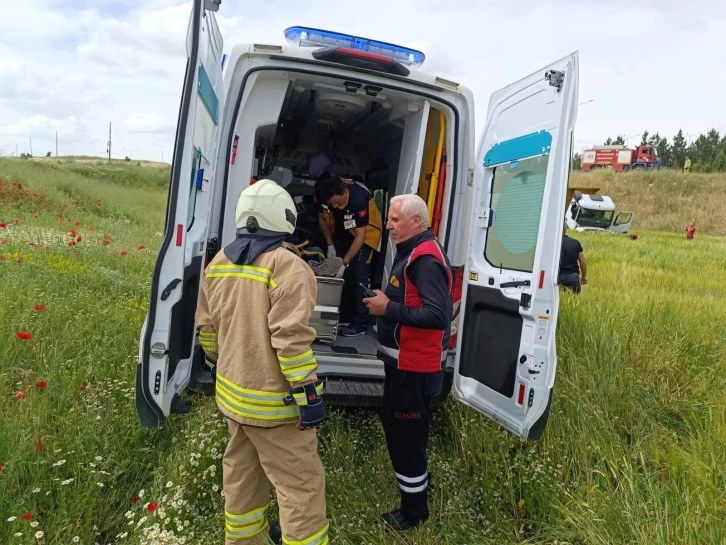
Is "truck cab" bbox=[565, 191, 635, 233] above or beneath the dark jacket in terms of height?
above

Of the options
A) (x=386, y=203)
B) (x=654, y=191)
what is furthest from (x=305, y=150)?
(x=654, y=191)

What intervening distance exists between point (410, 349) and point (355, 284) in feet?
7.54

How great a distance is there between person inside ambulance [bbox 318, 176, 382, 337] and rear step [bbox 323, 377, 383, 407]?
50.7 inches

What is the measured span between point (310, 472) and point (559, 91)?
2.15m

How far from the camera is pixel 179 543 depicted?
225 cm

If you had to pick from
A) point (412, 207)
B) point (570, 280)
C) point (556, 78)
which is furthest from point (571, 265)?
point (412, 207)

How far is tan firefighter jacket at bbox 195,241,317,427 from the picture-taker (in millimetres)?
1983

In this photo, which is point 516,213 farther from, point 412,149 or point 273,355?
point 273,355

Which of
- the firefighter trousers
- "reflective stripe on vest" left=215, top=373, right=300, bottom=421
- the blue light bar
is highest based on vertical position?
the blue light bar

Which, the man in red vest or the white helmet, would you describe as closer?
the white helmet

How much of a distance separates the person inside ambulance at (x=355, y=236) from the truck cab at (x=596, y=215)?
66.6 ft

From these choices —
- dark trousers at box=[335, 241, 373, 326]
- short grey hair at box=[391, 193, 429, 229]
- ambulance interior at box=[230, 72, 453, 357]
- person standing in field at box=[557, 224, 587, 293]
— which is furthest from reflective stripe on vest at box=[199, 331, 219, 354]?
person standing in field at box=[557, 224, 587, 293]

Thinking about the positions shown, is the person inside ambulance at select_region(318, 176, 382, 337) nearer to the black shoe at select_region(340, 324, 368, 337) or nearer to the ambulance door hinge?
the black shoe at select_region(340, 324, 368, 337)

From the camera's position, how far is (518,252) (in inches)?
114
